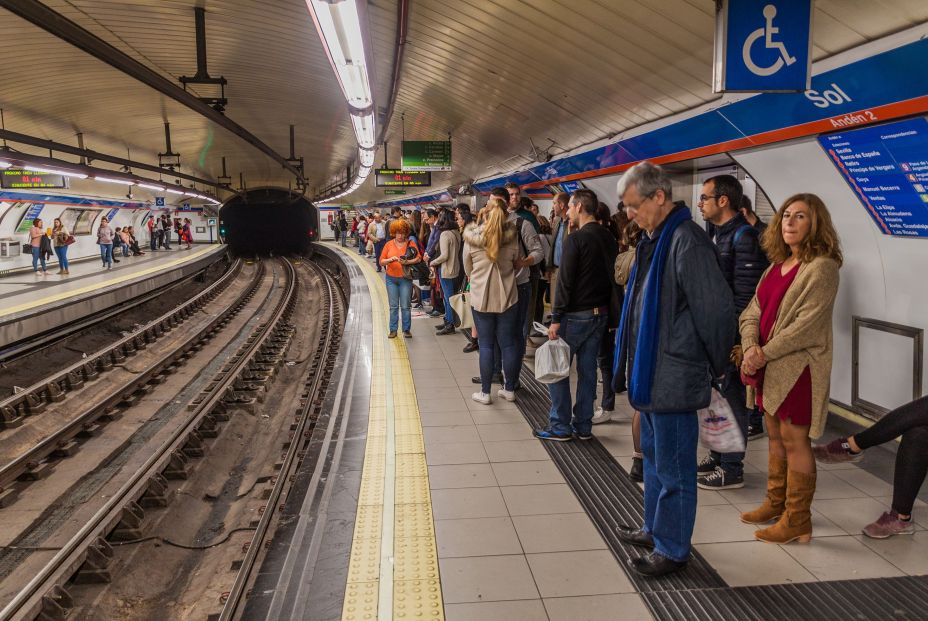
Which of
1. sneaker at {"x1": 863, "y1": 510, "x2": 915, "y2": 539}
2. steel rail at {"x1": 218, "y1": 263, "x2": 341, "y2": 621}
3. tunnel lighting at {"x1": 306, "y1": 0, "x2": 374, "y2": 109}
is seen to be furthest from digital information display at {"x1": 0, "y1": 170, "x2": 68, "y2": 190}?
sneaker at {"x1": 863, "y1": 510, "x2": 915, "y2": 539}

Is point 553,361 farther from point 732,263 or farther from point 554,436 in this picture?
point 732,263

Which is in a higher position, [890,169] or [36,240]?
[890,169]

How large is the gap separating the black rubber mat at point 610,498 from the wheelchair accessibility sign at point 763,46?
2373 millimetres

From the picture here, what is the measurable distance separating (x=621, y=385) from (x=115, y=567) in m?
3.57

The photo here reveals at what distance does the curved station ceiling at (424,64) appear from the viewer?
19.3 ft

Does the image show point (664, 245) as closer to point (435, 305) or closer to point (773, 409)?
point (773, 409)

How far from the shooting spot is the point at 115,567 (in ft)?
15.6

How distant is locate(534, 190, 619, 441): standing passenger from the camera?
4680mm

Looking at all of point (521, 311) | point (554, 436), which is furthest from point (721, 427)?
point (521, 311)

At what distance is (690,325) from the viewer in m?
3.03

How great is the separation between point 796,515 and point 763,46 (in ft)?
8.55

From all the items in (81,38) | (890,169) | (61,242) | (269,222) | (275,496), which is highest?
(81,38)

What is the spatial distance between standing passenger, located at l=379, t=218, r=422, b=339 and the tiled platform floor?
3.97 meters

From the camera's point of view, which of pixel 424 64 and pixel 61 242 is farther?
pixel 61 242
